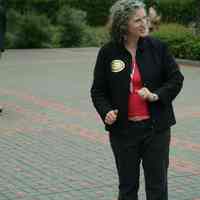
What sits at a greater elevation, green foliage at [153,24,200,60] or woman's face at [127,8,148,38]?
woman's face at [127,8,148,38]

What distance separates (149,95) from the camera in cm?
430

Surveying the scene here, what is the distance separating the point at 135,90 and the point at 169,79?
0.81ft

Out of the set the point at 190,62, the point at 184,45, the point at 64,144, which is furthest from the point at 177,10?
the point at 64,144

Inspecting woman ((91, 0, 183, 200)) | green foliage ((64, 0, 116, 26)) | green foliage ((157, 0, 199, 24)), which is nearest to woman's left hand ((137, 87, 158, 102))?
woman ((91, 0, 183, 200))

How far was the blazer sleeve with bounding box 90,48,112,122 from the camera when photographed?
4.49 metres

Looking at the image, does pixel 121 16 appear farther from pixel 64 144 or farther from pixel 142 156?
pixel 64 144

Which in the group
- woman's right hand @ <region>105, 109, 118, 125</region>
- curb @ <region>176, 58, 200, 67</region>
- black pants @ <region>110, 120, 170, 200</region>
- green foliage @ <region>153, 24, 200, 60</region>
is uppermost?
woman's right hand @ <region>105, 109, 118, 125</region>

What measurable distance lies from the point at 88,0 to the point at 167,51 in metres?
29.4

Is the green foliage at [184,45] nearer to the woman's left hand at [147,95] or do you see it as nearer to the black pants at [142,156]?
the black pants at [142,156]

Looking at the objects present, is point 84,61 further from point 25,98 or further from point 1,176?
point 1,176

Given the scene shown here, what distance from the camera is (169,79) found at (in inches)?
176

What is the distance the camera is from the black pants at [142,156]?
14.7 feet

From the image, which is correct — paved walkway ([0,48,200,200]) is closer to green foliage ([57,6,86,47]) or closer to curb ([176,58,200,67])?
curb ([176,58,200,67])

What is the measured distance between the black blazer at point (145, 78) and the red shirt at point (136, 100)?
1.1 inches
